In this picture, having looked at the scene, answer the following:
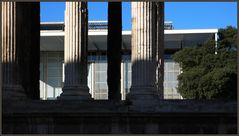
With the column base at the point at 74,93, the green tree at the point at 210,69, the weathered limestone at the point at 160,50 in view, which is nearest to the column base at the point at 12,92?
the column base at the point at 74,93

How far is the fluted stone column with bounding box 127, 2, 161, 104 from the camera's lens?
32781 millimetres

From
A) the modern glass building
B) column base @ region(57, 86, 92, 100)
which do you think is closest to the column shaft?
column base @ region(57, 86, 92, 100)

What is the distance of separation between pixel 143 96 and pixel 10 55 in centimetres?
818

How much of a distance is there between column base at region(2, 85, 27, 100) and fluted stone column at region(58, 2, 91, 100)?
2.41 m

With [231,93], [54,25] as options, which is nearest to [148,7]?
[231,93]

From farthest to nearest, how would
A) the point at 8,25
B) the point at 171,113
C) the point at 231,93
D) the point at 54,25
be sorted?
the point at 54,25 < the point at 231,93 < the point at 8,25 < the point at 171,113

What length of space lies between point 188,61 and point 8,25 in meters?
46.6

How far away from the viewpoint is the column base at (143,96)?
1280 inches

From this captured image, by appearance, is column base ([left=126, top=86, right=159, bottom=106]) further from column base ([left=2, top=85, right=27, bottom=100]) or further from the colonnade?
column base ([left=2, top=85, right=27, bottom=100])

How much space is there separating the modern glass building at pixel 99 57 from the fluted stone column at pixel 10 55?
72.4m

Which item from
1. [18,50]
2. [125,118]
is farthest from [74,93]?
[18,50]

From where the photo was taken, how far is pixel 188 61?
7800cm

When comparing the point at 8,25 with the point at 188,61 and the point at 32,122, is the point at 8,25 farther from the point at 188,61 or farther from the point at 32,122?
the point at 188,61

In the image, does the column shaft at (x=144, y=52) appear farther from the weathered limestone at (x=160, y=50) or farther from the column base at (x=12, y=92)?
the column base at (x=12, y=92)
